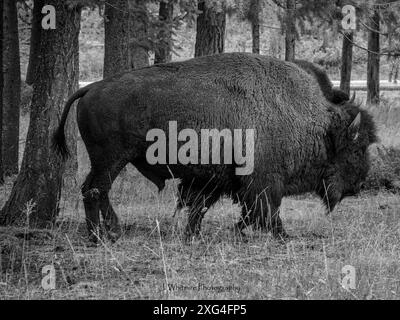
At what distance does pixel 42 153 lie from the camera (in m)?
7.91

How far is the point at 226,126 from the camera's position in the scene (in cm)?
774

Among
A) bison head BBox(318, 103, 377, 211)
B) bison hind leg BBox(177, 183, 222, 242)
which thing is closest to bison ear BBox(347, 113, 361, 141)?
bison head BBox(318, 103, 377, 211)

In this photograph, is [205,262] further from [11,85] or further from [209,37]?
[11,85]

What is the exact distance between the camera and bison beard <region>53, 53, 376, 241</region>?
7.39 metres

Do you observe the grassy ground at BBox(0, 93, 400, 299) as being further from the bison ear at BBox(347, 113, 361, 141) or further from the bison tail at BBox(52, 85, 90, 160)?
the bison ear at BBox(347, 113, 361, 141)

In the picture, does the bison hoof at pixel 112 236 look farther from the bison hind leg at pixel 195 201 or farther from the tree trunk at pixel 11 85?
the tree trunk at pixel 11 85

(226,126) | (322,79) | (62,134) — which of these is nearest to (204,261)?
(226,126)

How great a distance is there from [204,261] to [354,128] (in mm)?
3136

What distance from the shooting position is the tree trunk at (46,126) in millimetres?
7840

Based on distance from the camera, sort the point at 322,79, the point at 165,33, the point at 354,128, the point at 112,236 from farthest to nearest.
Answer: the point at 165,33, the point at 322,79, the point at 354,128, the point at 112,236

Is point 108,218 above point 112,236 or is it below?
above

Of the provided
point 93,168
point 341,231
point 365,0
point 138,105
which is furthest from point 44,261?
point 365,0
